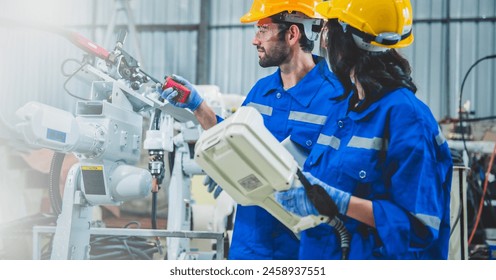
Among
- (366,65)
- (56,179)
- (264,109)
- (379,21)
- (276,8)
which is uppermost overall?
(276,8)

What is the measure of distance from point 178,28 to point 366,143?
1.65m

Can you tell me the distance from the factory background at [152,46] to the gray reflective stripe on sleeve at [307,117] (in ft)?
0.96

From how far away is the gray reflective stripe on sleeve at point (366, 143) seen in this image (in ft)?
3.87

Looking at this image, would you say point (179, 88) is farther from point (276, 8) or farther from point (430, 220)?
point (430, 220)

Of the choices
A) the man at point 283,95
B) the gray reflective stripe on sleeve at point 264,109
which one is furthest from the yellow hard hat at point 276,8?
the gray reflective stripe on sleeve at point 264,109

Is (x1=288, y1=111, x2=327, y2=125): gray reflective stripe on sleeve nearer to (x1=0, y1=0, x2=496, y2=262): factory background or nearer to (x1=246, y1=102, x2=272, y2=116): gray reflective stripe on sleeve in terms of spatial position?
(x1=246, y1=102, x2=272, y2=116): gray reflective stripe on sleeve

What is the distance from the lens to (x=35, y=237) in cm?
Answer: 194

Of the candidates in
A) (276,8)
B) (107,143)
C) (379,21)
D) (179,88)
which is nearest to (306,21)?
(276,8)

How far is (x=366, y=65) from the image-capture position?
4.11ft

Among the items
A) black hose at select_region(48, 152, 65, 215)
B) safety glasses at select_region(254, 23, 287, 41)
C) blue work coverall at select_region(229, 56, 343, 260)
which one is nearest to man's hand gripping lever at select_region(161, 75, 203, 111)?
blue work coverall at select_region(229, 56, 343, 260)

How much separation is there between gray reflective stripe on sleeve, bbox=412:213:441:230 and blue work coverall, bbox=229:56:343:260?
592mm
